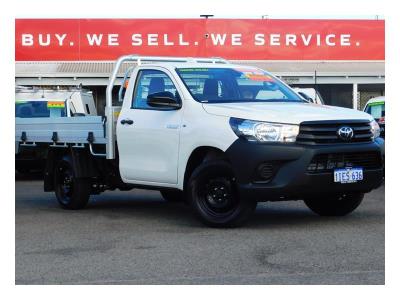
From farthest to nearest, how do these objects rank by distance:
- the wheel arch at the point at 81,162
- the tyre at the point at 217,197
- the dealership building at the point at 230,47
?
the dealership building at the point at 230,47 < the wheel arch at the point at 81,162 < the tyre at the point at 217,197

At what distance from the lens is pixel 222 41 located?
30.8 metres

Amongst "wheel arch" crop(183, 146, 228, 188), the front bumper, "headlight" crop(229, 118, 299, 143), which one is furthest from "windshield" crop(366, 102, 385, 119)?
"headlight" crop(229, 118, 299, 143)

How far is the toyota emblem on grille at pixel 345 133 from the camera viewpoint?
9.69m

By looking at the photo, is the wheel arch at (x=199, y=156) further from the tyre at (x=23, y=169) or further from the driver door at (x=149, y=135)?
the tyre at (x=23, y=169)

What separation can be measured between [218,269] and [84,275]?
1.07 meters

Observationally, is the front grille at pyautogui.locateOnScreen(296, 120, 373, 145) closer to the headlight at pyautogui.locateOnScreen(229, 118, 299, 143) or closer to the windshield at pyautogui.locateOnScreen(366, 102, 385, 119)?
the headlight at pyautogui.locateOnScreen(229, 118, 299, 143)

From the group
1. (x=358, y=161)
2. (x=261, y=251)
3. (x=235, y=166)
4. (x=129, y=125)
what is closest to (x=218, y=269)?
(x=261, y=251)

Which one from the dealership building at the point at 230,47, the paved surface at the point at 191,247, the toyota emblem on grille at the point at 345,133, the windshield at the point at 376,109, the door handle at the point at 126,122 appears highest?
the dealership building at the point at 230,47

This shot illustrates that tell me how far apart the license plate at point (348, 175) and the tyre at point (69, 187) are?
3821 mm

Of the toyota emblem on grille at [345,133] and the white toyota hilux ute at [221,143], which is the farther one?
the toyota emblem on grille at [345,133]

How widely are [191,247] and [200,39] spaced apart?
73.6ft

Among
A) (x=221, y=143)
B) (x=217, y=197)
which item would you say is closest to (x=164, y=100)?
(x=221, y=143)

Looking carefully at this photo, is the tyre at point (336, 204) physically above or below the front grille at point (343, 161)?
below

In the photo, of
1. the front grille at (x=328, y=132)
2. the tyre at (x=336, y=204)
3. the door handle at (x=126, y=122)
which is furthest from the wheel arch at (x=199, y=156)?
the tyre at (x=336, y=204)
